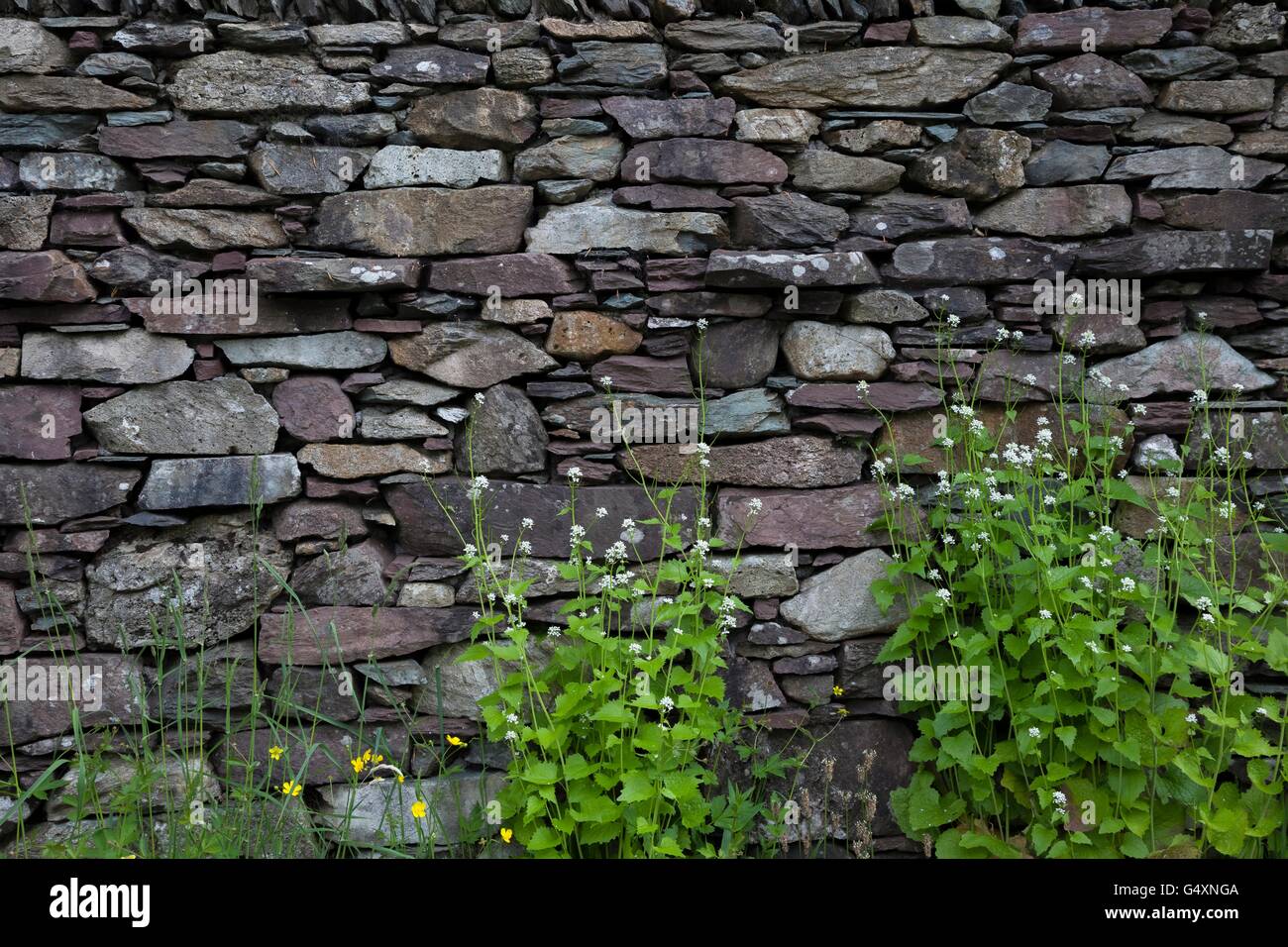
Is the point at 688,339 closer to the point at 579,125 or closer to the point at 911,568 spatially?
the point at 579,125

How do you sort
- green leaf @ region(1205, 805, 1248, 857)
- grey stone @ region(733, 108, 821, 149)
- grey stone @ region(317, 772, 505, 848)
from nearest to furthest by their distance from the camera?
green leaf @ region(1205, 805, 1248, 857) < grey stone @ region(317, 772, 505, 848) < grey stone @ region(733, 108, 821, 149)

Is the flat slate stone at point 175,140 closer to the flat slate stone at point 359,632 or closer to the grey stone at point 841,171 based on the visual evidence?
the flat slate stone at point 359,632

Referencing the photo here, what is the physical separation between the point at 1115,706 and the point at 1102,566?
413 mm

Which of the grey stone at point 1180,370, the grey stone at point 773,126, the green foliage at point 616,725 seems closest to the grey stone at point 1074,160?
the grey stone at point 1180,370

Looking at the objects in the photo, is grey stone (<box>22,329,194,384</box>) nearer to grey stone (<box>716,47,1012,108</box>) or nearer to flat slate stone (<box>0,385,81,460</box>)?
flat slate stone (<box>0,385,81,460</box>)

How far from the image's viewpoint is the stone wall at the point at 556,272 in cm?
322

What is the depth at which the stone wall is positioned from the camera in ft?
10.6

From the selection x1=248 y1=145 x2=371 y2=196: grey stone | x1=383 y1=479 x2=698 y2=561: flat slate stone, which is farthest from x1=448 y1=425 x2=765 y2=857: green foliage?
x1=248 y1=145 x2=371 y2=196: grey stone

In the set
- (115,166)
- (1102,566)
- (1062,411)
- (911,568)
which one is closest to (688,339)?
(911,568)

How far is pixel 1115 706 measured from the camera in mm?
2797

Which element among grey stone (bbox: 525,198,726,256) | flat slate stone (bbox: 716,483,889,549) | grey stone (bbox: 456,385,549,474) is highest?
grey stone (bbox: 525,198,726,256)
